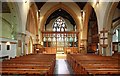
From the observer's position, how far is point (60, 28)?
91.4ft

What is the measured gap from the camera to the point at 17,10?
10711mm

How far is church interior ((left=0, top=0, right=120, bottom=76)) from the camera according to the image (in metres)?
10.9

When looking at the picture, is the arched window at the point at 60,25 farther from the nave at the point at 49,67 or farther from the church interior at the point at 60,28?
the nave at the point at 49,67

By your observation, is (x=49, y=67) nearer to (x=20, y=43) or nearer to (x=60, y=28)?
(x=20, y=43)

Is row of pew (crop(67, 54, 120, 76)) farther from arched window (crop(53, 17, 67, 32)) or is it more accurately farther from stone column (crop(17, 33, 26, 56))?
arched window (crop(53, 17, 67, 32))

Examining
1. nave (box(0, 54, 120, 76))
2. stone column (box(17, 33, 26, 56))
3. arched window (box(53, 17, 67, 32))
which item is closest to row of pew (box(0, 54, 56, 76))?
nave (box(0, 54, 120, 76))

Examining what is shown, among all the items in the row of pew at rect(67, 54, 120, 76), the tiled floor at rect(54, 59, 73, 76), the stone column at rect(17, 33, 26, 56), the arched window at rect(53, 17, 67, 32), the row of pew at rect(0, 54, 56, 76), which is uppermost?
the arched window at rect(53, 17, 67, 32)

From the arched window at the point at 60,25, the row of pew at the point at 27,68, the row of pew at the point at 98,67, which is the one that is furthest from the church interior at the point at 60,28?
the row of pew at the point at 27,68

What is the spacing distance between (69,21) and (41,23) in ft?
25.5

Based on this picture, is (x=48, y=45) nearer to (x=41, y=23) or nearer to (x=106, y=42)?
(x=41, y=23)

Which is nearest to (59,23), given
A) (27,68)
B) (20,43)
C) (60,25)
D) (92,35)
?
(60,25)

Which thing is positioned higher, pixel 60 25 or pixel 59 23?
pixel 59 23

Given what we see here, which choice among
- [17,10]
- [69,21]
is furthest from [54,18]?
[17,10]

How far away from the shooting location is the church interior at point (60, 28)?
10945mm
